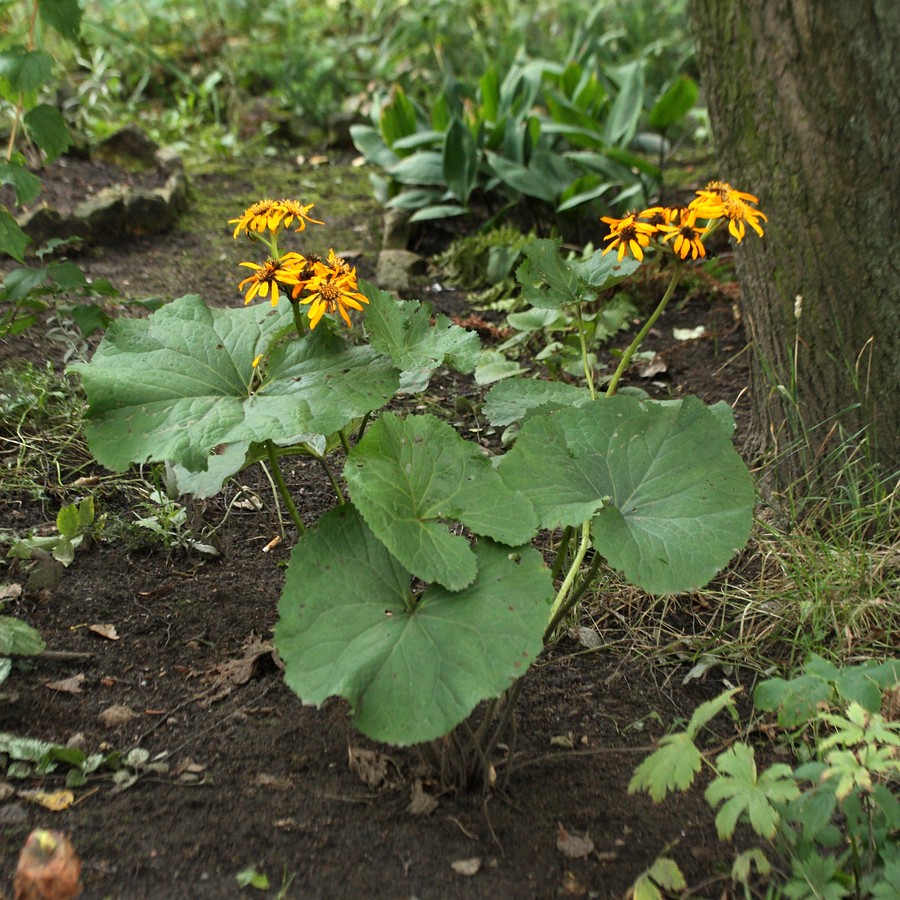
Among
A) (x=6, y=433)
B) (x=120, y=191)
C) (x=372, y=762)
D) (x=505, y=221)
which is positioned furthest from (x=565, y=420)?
(x=120, y=191)

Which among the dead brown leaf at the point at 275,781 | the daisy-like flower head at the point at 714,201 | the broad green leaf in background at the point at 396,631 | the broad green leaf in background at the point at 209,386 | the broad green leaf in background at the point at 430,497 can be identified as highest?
the daisy-like flower head at the point at 714,201

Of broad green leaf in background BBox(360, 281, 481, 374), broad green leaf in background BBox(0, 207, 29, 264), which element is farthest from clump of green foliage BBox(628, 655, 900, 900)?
broad green leaf in background BBox(0, 207, 29, 264)

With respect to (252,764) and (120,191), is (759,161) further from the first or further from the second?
(120,191)

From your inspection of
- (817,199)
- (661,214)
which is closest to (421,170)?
(817,199)

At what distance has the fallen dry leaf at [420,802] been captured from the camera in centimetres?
188

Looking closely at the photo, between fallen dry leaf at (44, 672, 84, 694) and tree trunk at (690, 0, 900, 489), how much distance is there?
1.95m

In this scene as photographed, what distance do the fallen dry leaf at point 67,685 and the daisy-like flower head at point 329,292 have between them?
99 cm

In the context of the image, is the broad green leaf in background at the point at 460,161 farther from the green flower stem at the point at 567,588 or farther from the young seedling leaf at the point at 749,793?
the young seedling leaf at the point at 749,793

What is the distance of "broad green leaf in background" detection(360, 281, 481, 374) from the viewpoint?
189 cm

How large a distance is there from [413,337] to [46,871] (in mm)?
1178

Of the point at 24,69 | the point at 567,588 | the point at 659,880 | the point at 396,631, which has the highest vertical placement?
the point at 24,69

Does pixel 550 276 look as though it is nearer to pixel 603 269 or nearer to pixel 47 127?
pixel 603 269

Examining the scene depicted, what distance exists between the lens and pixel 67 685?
Result: 6.92 ft

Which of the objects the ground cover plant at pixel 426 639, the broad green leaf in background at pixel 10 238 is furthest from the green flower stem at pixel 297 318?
the broad green leaf in background at pixel 10 238
